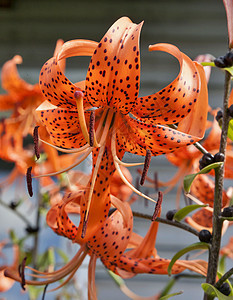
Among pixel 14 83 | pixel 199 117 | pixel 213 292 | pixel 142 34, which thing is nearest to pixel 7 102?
pixel 14 83

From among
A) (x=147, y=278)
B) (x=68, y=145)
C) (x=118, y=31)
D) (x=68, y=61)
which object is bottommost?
(x=147, y=278)

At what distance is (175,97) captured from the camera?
58 centimetres

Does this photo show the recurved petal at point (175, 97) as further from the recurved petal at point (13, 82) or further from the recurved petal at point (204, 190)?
the recurved petal at point (13, 82)

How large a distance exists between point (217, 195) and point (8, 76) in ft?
3.17

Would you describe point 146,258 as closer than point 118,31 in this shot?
No

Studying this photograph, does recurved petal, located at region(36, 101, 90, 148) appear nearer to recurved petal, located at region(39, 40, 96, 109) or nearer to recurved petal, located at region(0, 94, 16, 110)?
recurved petal, located at region(39, 40, 96, 109)

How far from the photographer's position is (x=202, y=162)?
61cm

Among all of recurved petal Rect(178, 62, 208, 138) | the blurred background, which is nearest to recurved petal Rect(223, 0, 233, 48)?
recurved petal Rect(178, 62, 208, 138)

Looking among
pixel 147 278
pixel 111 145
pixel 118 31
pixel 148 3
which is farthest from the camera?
pixel 148 3

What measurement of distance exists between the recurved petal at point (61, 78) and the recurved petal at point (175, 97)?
0.09 metres

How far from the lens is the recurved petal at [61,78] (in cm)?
59

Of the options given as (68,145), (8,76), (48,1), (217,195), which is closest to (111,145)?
(68,145)

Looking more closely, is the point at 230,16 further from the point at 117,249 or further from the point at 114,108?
the point at 117,249

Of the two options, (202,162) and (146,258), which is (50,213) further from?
(202,162)
